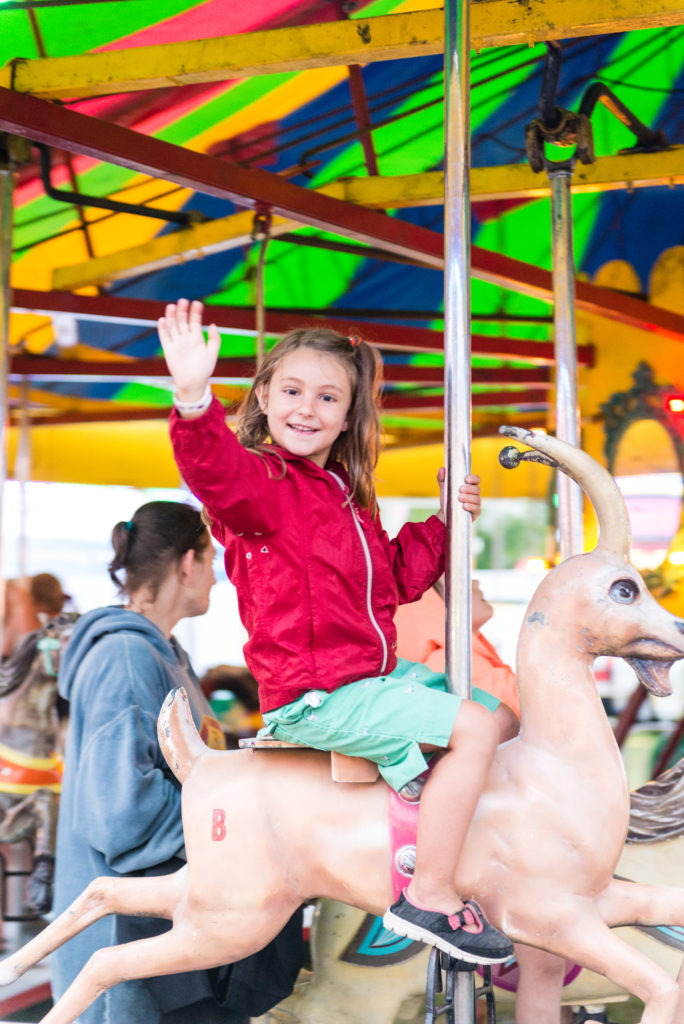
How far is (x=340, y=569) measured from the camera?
2.00m

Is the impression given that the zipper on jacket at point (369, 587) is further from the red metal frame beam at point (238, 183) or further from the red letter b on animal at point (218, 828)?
the red metal frame beam at point (238, 183)

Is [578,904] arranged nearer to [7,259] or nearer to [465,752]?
[465,752]

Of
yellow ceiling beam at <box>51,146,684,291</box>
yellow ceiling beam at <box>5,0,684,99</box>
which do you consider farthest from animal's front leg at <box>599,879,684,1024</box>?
yellow ceiling beam at <box>51,146,684,291</box>

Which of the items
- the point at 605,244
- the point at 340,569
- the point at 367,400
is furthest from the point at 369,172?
the point at 340,569

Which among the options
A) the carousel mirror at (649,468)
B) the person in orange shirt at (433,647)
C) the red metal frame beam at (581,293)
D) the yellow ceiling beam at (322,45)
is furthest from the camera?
the carousel mirror at (649,468)

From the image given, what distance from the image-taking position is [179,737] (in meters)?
2.15

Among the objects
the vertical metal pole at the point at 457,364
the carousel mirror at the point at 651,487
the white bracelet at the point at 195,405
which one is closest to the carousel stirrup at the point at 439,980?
the vertical metal pole at the point at 457,364

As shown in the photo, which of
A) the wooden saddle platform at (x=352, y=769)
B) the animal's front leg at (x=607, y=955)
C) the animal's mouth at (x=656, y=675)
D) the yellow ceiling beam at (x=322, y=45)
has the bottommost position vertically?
the animal's front leg at (x=607, y=955)

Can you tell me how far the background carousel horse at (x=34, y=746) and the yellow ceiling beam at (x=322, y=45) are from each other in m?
2.09

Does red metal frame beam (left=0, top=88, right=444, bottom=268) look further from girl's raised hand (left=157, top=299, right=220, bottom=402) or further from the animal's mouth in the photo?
the animal's mouth

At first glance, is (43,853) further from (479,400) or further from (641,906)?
(479,400)

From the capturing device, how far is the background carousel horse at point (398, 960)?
103 inches

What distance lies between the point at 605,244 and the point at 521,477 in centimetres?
273

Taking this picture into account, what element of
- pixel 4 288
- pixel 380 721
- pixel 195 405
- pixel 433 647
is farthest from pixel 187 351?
pixel 433 647
